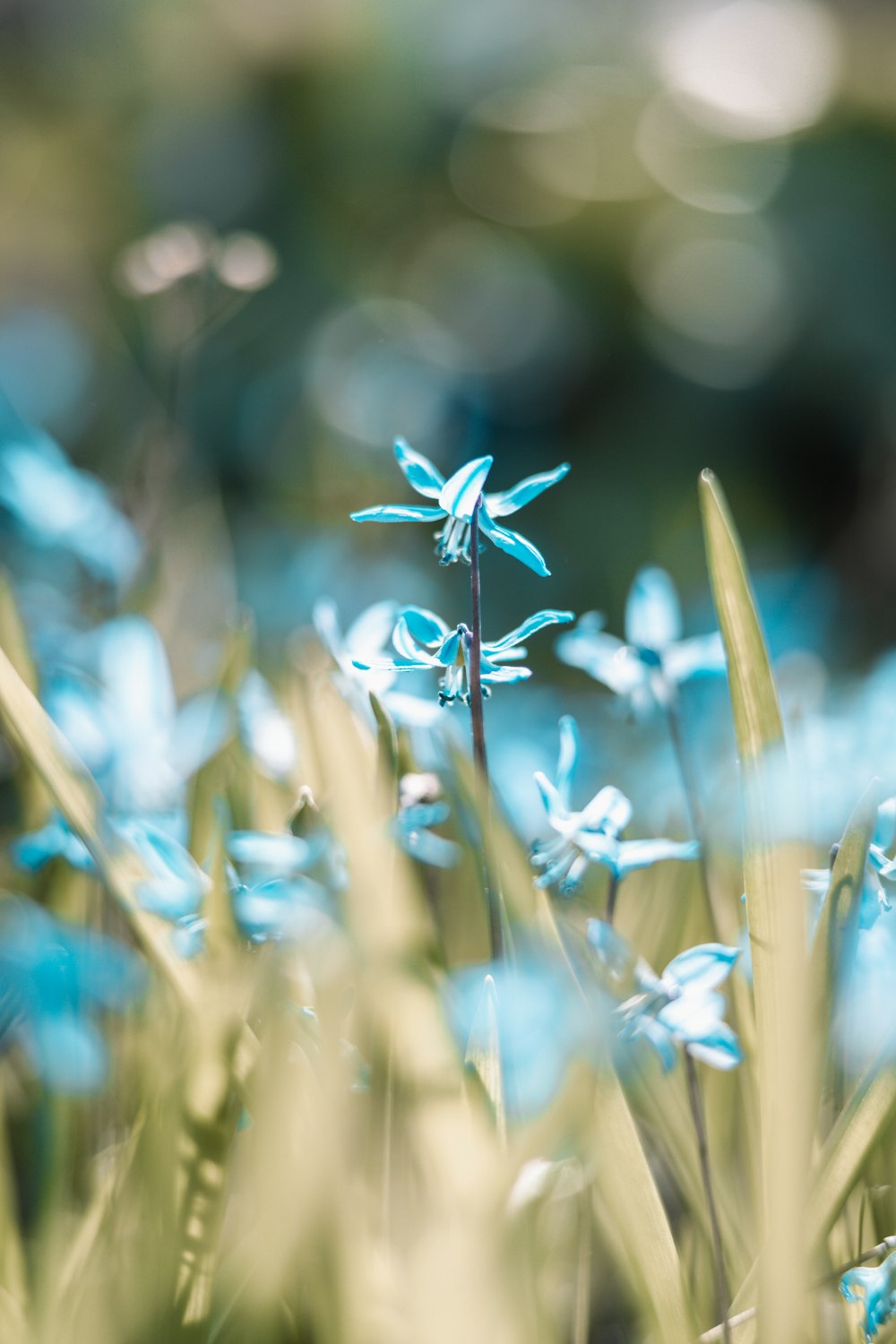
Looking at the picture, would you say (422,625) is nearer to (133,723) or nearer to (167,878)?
(167,878)

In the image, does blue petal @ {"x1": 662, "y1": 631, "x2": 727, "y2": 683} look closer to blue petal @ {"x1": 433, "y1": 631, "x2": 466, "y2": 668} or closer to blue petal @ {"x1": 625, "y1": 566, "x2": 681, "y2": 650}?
blue petal @ {"x1": 625, "y1": 566, "x2": 681, "y2": 650}

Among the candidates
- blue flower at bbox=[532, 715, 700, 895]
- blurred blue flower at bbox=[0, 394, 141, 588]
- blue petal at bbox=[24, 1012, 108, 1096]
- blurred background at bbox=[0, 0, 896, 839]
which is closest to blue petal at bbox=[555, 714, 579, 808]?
blue flower at bbox=[532, 715, 700, 895]

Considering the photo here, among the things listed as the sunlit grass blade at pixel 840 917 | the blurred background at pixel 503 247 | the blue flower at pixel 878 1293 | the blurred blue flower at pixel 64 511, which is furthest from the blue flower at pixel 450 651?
the blurred background at pixel 503 247

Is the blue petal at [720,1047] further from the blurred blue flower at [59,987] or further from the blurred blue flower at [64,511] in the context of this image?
the blurred blue flower at [64,511]

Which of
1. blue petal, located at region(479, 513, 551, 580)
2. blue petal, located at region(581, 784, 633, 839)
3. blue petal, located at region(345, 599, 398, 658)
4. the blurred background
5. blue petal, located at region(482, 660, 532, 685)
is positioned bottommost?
the blurred background

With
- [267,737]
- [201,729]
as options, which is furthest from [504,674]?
[201,729]

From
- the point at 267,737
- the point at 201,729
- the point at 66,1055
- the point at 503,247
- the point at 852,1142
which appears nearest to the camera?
the point at 852,1142

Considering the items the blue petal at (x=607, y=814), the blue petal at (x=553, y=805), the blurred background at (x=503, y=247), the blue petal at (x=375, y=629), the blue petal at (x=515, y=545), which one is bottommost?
the blurred background at (x=503, y=247)
